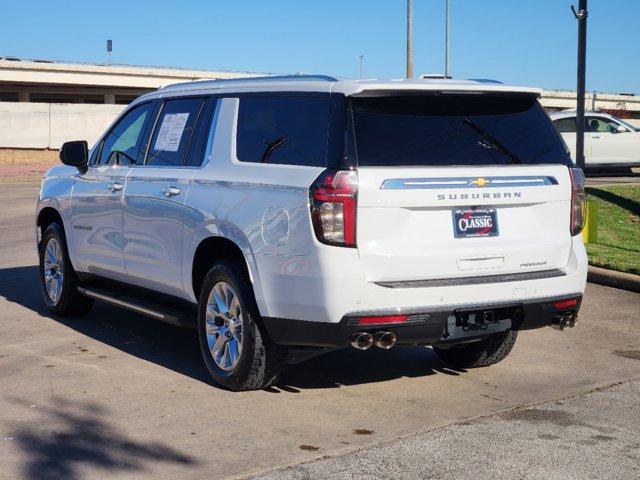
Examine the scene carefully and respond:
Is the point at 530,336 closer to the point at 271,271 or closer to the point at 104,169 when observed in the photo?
the point at 271,271

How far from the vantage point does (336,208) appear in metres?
5.81

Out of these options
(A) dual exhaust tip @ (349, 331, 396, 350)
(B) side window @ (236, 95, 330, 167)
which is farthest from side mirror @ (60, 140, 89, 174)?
(A) dual exhaust tip @ (349, 331, 396, 350)

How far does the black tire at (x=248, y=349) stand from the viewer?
251 inches

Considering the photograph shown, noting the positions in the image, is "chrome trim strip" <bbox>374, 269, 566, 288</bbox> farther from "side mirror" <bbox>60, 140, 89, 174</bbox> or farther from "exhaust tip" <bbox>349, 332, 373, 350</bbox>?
"side mirror" <bbox>60, 140, 89, 174</bbox>

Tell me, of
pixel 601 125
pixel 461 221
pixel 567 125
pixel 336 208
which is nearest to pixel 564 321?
pixel 461 221

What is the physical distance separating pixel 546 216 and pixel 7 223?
12.7m

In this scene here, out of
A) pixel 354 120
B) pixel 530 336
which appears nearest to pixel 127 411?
pixel 354 120

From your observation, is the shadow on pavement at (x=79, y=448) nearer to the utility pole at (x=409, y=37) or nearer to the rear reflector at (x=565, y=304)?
the rear reflector at (x=565, y=304)

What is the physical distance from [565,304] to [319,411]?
167cm

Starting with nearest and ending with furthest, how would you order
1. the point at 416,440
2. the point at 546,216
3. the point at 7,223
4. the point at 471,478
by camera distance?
the point at 471,478
the point at 416,440
the point at 546,216
the point at 7,223

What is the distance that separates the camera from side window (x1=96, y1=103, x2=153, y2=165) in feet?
26.6

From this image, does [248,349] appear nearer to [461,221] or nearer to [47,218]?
[461,221]

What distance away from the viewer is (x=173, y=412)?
6.16m

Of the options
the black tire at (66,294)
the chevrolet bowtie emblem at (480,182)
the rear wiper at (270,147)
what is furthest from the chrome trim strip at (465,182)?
Result: the black tire at (66,294)
